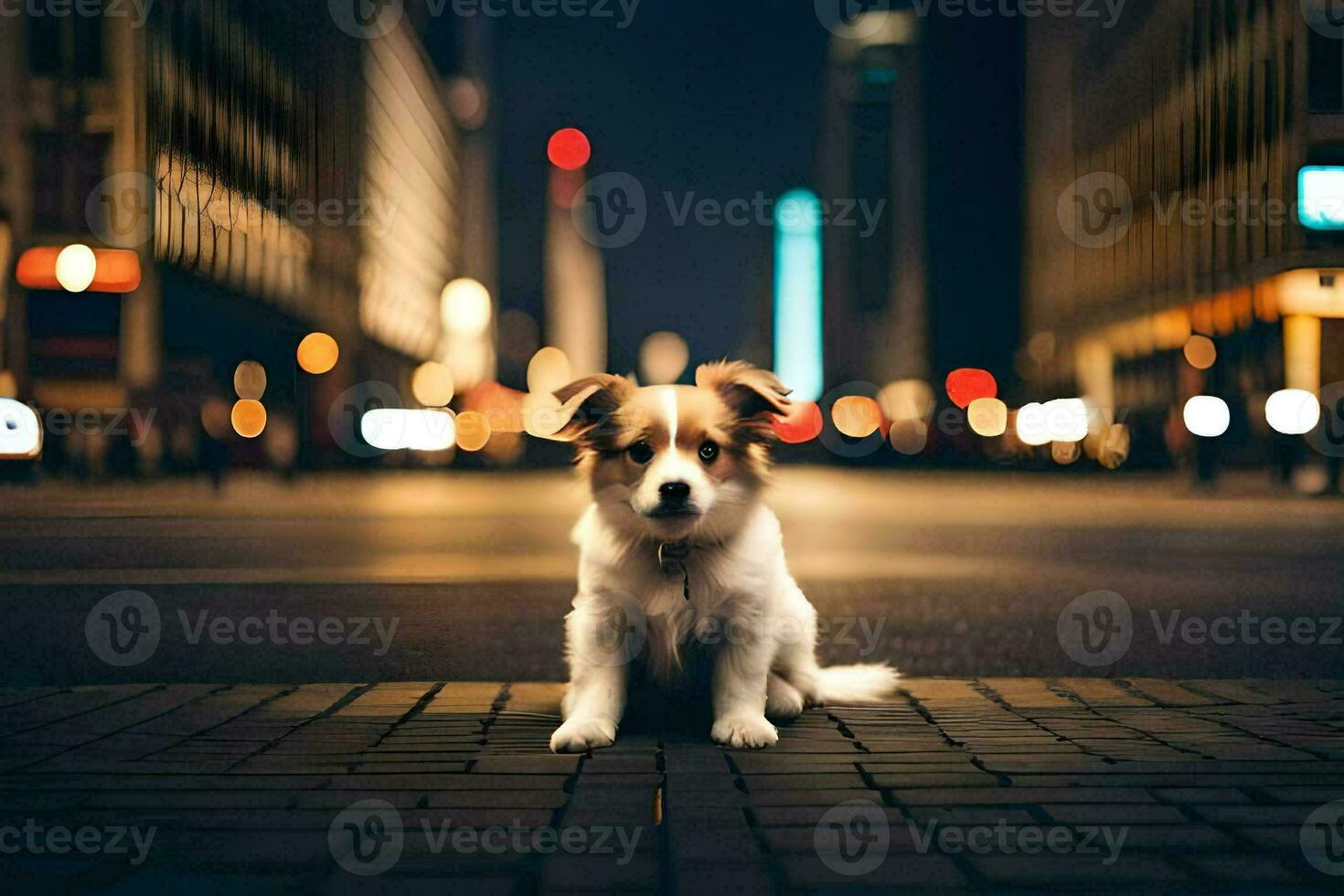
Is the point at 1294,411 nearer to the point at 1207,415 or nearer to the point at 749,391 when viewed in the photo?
the point at 1207,415

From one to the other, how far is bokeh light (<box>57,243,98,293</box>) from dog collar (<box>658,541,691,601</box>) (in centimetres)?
3601

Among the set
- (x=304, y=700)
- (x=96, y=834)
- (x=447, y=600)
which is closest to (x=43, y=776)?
(x=96, y=834)

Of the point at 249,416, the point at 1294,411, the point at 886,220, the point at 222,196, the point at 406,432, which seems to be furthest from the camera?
the point at 886,220

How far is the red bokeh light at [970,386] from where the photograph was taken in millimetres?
127125

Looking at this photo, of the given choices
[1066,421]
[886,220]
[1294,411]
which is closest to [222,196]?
[1294,411]

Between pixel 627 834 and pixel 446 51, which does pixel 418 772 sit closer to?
pixel 627 834

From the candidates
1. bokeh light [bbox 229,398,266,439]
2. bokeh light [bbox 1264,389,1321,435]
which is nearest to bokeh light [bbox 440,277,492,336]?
bokeh light [bbox 229,398,266,439]

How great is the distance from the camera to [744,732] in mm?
4508

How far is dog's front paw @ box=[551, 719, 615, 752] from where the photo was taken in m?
4.42

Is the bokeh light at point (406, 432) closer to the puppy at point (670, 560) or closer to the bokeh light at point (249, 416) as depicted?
the bokeh light at point (249, 416)

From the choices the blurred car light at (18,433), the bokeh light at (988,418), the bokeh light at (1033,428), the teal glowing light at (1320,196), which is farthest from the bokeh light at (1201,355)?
the bokeh light at (988,418)

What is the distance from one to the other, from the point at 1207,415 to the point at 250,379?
32.4 meters

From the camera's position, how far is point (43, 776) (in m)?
4.05

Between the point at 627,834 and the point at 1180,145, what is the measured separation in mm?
9861
